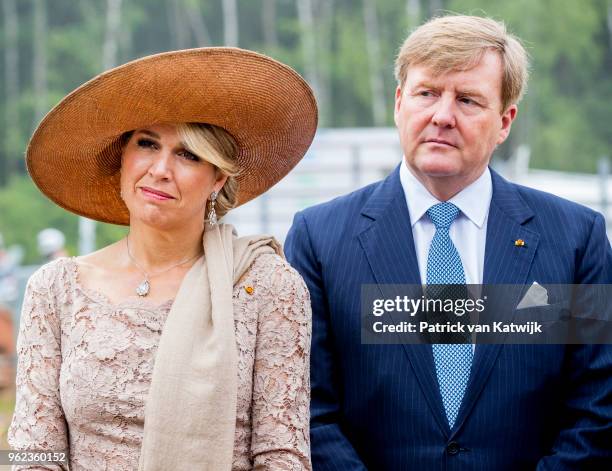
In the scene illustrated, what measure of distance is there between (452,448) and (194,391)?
0.85 metres

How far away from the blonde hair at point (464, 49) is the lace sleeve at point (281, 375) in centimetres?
80

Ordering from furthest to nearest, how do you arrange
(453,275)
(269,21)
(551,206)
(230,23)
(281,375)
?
1. (269,21)
2. (230,23)
3. (551,206)
4. (453,275)
5. (281,375)

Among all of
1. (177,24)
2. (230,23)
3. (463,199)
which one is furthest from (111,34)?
(463,199)

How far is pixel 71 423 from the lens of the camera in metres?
2.76

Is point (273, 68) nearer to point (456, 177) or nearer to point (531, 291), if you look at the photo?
point (456, 177)


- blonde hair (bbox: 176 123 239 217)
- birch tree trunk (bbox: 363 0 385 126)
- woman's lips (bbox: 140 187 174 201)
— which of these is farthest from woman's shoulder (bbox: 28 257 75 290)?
birch tree trunk (bbox: 363 0 385 126)

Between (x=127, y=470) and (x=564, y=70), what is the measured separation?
104 feet

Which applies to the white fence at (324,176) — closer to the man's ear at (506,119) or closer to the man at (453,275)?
the man's ear at (506,119)

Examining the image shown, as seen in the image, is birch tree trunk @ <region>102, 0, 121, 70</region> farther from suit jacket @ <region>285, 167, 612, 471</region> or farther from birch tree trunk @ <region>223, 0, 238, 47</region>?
suit jacket @ <region>285, 167, 612, 471</region>

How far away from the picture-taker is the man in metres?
3.14

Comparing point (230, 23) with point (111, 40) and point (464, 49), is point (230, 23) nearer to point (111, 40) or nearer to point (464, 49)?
point (111, 40)

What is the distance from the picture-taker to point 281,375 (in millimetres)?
2805

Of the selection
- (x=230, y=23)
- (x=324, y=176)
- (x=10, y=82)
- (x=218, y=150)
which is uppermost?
(x=230, y=23)

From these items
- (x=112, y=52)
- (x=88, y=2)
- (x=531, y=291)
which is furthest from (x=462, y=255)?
(x=88, y=2)
